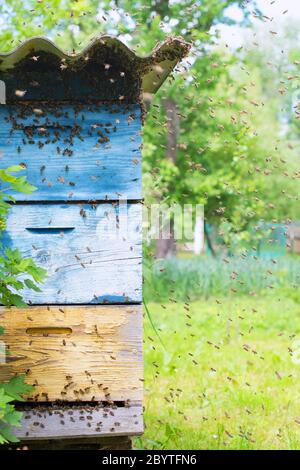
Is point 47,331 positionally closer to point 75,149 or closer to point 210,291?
point 75,149

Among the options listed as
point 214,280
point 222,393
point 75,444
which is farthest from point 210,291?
point 75,444

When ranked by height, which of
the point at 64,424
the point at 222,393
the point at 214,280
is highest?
the point at 64,424

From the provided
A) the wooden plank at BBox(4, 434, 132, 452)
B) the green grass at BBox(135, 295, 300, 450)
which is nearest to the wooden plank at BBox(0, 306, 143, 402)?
the wooden plank at BBox(4, 434, 132, 452)

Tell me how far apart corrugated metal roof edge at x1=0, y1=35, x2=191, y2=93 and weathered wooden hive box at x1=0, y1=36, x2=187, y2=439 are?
0.03 meters

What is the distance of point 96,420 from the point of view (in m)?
3.01

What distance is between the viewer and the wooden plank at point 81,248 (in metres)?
3.01

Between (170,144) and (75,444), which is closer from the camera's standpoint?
(75,444)

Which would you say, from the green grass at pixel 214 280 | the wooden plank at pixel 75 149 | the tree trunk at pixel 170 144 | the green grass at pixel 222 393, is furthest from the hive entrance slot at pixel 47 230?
the tree trunk at pixel 170 144

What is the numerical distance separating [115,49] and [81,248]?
0.85 m

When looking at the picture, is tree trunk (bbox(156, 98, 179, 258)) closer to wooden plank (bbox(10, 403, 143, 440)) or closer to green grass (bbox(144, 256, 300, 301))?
green grass (bbox(144, 256, 300, 301))

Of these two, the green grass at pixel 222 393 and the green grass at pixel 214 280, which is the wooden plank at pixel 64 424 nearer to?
the green grass at pixel 222 393

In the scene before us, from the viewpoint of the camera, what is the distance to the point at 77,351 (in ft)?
9.91

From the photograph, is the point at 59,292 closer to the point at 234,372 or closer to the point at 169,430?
the point at 169,430
